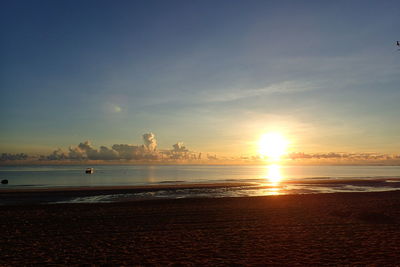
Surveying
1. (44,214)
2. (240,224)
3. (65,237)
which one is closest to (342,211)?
(240,224)

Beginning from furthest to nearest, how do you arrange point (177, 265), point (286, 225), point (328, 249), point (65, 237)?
point (286, 225) < point (65, 237) < point (328, 249) < point (177, 265)

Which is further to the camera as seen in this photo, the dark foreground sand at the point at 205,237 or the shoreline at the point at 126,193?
the shoreline at the point at 126,193

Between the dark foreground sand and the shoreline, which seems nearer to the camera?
the dark foreground sand

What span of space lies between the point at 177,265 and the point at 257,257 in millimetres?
3289

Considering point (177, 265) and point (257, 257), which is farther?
point (257, 257)

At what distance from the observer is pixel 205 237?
616 inches

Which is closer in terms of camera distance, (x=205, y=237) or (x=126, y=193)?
(x=205, y=237)

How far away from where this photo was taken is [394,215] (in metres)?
21.4

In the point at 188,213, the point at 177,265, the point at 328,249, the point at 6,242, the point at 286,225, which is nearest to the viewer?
the point at 177,265

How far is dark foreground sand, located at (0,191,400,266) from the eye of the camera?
1202 cm

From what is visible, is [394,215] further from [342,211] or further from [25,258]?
[25,258]

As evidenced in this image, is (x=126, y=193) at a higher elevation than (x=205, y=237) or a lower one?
lower

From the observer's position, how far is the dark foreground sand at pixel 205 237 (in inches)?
473

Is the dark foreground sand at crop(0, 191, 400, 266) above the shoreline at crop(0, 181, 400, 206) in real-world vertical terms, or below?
above
